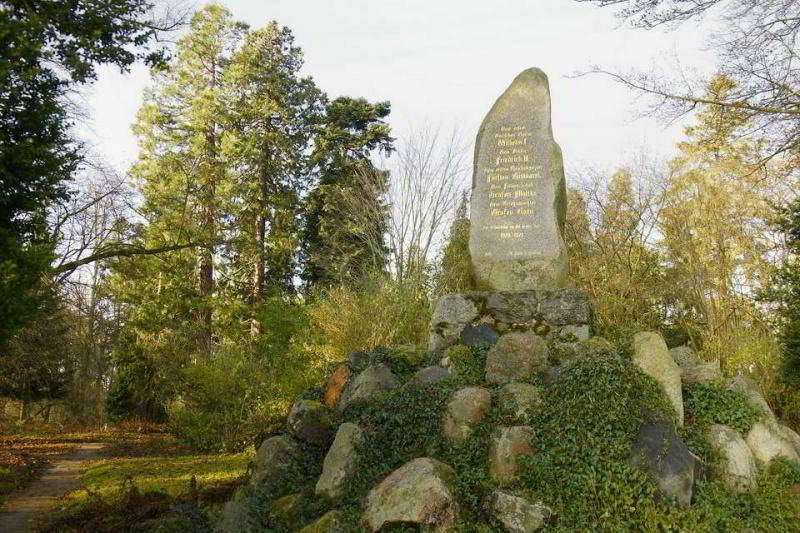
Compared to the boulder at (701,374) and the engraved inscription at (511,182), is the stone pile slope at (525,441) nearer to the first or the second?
the boulder at (701,374)

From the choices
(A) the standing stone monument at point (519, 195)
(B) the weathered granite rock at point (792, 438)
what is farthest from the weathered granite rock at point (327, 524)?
(B) the weathered granite rock at point (792, 438)

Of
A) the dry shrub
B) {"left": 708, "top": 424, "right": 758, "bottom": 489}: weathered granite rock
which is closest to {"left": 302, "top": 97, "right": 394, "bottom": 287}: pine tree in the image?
the dry shrub

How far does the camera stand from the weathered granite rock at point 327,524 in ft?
18.4

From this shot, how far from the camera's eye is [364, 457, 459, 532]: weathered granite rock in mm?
5336

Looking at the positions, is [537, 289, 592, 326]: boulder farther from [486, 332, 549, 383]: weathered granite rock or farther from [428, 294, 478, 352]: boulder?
[428, 294, 478, 352]: boulder

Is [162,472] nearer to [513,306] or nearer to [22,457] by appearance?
[22,457]

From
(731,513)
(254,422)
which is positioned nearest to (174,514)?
(731,513)

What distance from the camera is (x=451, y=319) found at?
838 centimetres

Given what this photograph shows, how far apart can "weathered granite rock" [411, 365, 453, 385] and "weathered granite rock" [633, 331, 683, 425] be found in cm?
209

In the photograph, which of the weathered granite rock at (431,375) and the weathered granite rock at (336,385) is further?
the weathered granite rock at (336,385)

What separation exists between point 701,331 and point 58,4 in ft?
53.5

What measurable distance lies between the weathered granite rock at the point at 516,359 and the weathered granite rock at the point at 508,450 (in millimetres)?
1011

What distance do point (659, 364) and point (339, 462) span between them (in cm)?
349

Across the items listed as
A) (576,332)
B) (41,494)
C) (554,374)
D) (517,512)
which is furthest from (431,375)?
(41,494)
